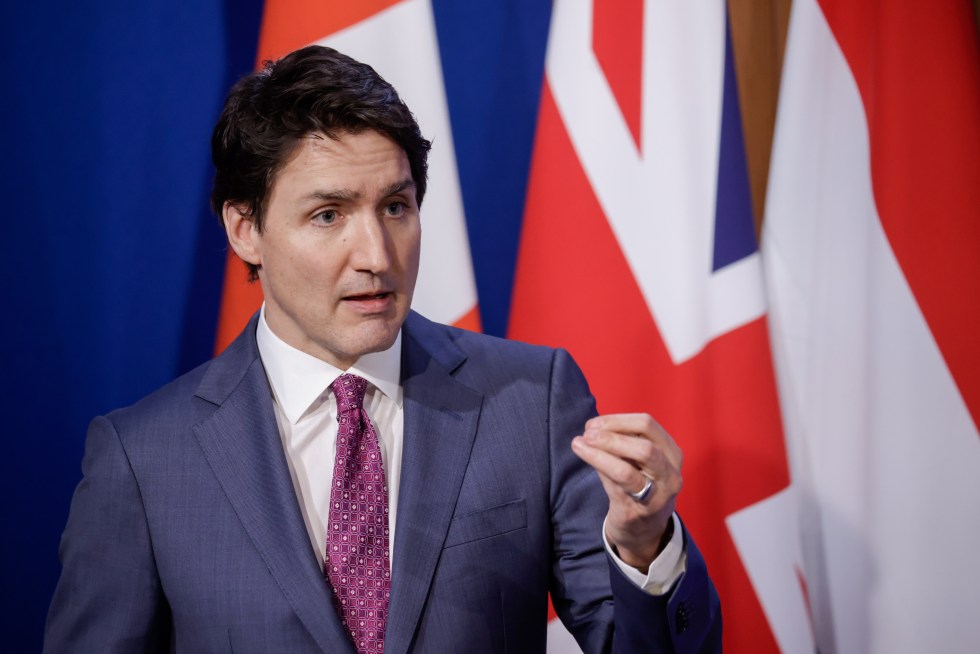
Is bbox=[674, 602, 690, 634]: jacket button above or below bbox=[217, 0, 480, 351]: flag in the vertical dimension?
below

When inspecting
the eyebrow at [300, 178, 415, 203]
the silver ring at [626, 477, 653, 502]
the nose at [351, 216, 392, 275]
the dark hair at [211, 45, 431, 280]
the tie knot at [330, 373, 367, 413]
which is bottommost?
the silver ring at [626, 477, 653, 502]

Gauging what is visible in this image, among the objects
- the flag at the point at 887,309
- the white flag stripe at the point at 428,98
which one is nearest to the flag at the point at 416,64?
the white flag stripe at the point at 428,98

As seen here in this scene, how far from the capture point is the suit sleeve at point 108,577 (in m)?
1.37

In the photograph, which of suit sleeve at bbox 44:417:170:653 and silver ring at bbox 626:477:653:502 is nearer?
silver ring at bbox 626:477:653:502

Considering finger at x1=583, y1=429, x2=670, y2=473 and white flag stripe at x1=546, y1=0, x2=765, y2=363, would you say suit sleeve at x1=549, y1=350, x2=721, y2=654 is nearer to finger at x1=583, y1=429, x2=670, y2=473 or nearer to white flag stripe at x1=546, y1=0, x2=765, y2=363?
finger at x1=583, y1=429, x2=670, y2=473

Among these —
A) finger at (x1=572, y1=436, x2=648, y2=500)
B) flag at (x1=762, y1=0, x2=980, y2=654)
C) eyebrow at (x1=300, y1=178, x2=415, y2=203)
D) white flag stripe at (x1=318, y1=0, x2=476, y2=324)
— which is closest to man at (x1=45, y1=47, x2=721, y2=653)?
eyebrow at (x1=300, y1=178, x2=415, y2=203)

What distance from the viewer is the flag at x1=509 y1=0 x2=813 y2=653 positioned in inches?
77.0

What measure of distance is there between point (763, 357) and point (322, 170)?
1.02 m

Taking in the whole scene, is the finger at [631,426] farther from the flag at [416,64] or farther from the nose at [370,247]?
the flag at [416,64]

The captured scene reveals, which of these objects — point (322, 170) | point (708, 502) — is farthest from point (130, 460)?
point (708, 502)

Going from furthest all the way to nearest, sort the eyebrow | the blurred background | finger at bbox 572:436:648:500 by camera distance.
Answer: the blurred background < the eyebrow < finger at bbox 572:436:648:500

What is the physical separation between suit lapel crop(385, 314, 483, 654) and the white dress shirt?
4 centimetres

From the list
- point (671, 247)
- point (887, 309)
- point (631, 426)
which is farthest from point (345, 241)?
point (887, 309)

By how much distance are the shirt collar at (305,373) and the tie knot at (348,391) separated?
1cm
